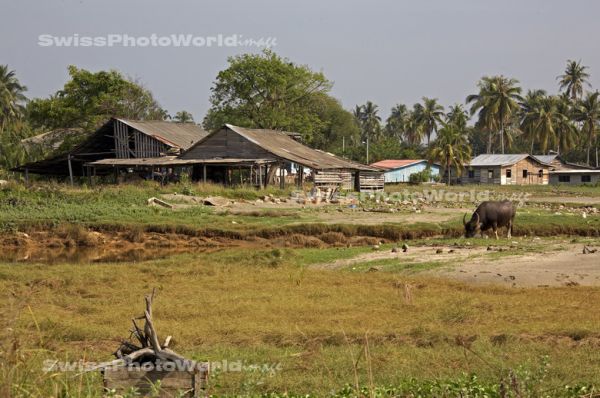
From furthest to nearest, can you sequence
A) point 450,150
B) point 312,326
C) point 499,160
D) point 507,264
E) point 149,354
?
1. point 499,160
2. point 450,150
3. point 507,264
4. point 312,326
5. point 149,354

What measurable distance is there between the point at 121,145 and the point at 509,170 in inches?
1490

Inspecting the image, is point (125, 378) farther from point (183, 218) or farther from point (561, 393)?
point (183, 218)

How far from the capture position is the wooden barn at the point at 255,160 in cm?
4262

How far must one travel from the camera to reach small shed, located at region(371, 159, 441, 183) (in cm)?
7075

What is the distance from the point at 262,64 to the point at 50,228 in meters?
33.3

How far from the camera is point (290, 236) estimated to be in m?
26.0

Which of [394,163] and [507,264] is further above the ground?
[394,163]

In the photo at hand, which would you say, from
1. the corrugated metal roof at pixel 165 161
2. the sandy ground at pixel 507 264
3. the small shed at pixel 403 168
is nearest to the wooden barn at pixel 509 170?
the small shed at pixel 403 168

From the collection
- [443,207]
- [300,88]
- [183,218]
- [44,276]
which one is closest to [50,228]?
[183,218]

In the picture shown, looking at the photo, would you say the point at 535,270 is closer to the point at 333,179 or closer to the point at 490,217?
the point at 490,217

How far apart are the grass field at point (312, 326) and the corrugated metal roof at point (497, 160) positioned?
4864 centimetres

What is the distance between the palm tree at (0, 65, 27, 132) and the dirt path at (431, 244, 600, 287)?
61161mm

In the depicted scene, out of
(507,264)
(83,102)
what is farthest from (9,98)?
(507,264)

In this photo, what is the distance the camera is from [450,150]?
6309 cm
